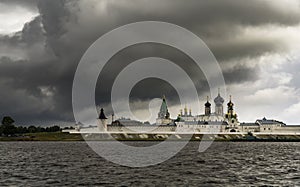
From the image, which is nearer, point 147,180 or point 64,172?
point 147,180

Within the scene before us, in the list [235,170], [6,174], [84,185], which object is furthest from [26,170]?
[235,170]

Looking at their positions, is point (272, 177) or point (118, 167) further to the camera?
point (118, 167)

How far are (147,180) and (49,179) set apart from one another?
10839 mm

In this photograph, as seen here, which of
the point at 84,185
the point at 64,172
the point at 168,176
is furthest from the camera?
the point at 64,172

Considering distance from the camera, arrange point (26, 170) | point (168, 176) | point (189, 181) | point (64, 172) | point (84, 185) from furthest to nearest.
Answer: point (26, 170), point (64, 172), point (168, 176), point (189, 181), point (84, 185)

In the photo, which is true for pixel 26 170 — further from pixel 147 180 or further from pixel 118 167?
pixel 147 180

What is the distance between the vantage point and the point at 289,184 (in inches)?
1875

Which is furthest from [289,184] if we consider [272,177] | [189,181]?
[189,181]

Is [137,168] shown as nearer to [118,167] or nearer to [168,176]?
[118,167]

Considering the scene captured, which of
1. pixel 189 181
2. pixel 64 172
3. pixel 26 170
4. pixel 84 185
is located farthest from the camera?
pixel 26 170

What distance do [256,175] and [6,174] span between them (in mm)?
30575

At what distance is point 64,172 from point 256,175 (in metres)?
23.7

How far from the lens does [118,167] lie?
2544 inches

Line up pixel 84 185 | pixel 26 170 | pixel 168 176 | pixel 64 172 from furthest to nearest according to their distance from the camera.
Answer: pixel 26 170 < pixel 64 172 < pixel 168 176 < pixel 84 185
